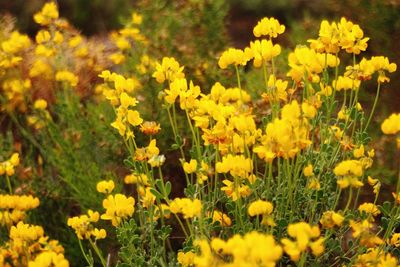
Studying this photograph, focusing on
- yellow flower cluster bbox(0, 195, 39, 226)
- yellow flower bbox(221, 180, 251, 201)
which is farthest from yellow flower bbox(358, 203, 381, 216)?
yellow flower cluster bbox(0, 195, 39, 226)

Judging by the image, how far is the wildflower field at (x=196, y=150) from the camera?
170 cm

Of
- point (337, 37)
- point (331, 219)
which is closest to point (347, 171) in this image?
point (331, 219)

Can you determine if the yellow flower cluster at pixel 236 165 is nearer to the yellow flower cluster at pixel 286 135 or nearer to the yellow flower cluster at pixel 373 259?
the yellow flower cluster at pixel 286 135

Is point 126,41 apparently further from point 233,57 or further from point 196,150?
point 233,57

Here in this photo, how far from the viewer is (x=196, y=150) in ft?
6.59

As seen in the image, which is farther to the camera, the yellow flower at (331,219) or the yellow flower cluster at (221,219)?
the yellow flower cluster at (221,219)

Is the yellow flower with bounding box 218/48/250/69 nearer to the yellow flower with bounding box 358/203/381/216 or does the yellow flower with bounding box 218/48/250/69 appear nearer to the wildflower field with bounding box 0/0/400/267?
the wildflower field with bounding box 0/0/400/267

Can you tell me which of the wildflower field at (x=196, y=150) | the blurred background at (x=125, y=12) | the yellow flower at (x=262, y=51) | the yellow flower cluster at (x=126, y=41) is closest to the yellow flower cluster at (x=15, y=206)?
the wildflower field at (x=196, y=150)

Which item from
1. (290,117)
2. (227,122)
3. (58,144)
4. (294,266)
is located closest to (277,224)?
(294,266)

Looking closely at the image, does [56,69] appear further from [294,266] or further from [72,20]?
[72,20]

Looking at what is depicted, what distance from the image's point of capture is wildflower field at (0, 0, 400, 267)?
1697mm

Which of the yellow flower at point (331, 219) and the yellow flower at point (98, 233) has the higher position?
the yellow flower at point (331, 219)

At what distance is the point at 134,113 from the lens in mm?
1844

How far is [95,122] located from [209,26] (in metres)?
0.83
